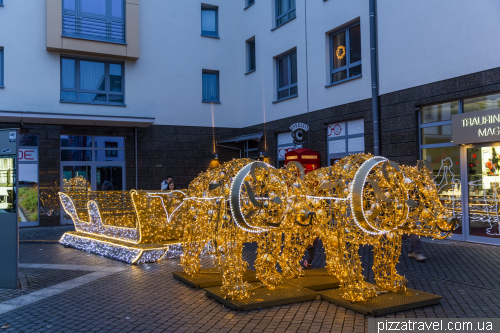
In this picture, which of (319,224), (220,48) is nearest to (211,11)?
(220,48)

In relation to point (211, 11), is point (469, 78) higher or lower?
lower

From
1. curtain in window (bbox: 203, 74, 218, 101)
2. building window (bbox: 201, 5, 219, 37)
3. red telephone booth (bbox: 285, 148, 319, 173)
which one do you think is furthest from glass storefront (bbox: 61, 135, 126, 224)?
red telephone booth (bbox: 285, 148, 319, 173)

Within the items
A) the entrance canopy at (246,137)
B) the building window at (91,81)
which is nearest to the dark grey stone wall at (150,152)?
the entrance canopy at (246,137)

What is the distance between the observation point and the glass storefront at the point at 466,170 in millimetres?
9281

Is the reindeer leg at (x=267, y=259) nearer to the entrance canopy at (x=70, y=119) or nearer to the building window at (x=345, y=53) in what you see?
the building window at (x=345, y=53)

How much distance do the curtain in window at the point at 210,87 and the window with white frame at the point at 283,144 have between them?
3551 millimetres

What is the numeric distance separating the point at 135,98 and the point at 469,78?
11.0 meters

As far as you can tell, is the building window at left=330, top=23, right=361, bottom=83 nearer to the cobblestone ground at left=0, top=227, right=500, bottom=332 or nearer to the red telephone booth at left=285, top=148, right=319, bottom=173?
the red telephone booth at left=285, top=148, right=319, bottom=173

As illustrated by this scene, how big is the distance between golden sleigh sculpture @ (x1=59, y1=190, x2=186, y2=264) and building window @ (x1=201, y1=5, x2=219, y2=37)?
958 centimetres

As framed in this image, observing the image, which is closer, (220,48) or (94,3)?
(94,3)

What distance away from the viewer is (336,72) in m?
13.3

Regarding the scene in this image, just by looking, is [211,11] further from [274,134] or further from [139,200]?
[139,200]

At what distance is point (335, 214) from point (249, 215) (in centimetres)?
104

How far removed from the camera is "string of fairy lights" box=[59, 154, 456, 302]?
5.09 metres
